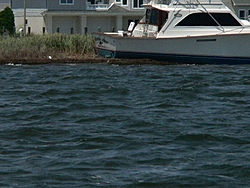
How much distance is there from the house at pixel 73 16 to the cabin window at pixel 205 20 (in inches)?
1217

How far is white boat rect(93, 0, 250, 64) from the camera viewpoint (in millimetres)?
29766

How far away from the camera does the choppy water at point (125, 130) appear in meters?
13.1

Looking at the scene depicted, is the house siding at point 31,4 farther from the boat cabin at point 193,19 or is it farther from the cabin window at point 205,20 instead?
the cabin window at point 205,20

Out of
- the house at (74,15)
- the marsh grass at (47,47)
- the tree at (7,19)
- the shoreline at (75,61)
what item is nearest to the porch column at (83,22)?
the house at (74,15)

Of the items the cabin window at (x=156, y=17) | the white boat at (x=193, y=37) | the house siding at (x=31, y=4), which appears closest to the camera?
the white boat at (x=193, y=37)

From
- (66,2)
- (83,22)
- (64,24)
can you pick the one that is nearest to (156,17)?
(83,22)

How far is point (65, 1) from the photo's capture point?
203 feet

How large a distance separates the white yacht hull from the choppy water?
3.51 m

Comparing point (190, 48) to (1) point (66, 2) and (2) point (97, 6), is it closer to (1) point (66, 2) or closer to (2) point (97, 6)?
(1) point (66, 2)

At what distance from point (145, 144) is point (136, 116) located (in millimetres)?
3065

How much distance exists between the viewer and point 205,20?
3002 cm

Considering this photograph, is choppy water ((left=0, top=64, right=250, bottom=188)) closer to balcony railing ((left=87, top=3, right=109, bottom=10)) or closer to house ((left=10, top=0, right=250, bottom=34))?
house ((left=10, top=0, right=250, bottom=34))

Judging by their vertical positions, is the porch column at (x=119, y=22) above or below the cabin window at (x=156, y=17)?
below

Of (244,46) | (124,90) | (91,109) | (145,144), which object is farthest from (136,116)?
(244,46)
